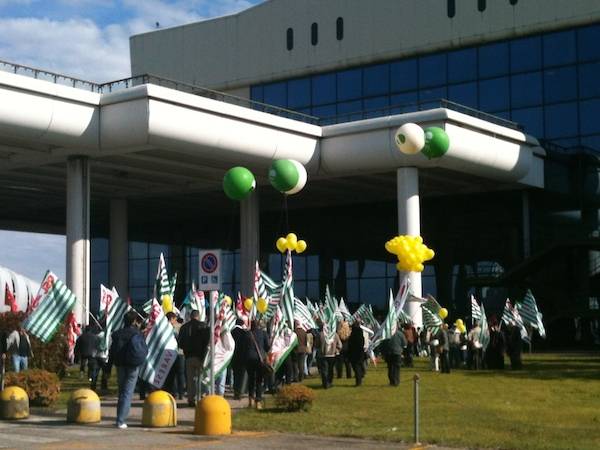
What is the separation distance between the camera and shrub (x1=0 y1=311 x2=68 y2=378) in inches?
1035

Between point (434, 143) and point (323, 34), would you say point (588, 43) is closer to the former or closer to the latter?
point (323, 34)

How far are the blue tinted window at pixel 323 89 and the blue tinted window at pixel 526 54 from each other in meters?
8.63

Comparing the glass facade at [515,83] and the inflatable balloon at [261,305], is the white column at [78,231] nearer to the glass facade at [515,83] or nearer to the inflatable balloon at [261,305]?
the glass facade at [515,83]

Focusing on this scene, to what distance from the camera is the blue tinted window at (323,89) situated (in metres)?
50.5

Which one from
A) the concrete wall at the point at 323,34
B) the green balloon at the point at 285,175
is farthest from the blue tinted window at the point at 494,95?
the green balloon at the point at 285,175

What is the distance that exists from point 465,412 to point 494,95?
99.3 feet

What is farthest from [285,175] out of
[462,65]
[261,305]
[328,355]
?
[462,65]

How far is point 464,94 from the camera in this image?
4712 cm

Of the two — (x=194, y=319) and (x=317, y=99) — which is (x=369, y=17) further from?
(x=194, y=319)

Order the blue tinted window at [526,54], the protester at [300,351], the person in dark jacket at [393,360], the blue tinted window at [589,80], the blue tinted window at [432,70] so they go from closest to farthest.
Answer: the person in dark jacket at [393,360] < the protester at [300,351] < the blue tinted window at [589,80] < the blue tinted window at [526,54] < the blue tinted window at [432,70]

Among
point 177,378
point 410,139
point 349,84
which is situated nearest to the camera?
point 177,378

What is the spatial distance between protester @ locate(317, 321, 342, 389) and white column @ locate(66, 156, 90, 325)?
14796 mm

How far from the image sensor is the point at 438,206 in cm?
4975

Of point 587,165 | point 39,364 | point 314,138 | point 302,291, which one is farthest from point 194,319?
point 302,291
